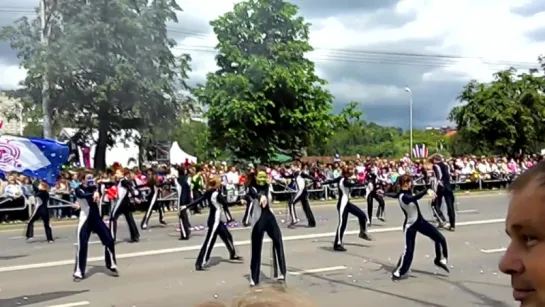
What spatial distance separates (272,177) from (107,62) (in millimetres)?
8898

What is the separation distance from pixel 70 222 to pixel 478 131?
2489 centimetres

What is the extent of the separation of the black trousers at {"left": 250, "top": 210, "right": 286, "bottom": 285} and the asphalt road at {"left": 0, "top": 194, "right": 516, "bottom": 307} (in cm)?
30

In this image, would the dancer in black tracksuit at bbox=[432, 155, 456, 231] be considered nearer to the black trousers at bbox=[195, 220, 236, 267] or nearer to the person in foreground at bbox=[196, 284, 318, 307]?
the black trousers at bbox=[195, 220, 236, 267]

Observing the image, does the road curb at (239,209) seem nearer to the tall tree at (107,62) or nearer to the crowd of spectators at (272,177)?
the crowd of spectators at (272,177)

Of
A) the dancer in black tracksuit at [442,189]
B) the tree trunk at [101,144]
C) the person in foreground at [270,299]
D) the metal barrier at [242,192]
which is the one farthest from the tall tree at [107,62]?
the person in foreground at [270,299]

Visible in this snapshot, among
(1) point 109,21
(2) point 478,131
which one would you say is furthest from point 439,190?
(2) point 478,131

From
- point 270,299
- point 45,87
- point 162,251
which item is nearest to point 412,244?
point 162,251

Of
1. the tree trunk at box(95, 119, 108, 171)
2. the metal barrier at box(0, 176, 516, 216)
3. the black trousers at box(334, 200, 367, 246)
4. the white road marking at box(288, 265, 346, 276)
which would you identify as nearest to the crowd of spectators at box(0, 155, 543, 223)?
the metal barrier at box(0, 176, 516, 216)

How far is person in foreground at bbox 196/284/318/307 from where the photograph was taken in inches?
53.8

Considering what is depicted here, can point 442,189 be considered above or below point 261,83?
below

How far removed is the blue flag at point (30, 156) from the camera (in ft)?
38.7

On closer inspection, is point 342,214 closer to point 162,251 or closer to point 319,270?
point 319,270

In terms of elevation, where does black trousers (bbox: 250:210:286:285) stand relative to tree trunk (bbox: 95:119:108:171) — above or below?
below

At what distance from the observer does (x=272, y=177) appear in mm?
26031
